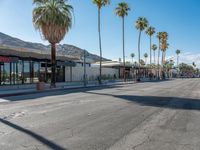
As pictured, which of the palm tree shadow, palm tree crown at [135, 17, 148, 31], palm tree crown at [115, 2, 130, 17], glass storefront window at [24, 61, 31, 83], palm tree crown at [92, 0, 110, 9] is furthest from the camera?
palm tree crown at [135, 17, 148, 31]

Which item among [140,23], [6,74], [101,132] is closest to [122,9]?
[140,23]

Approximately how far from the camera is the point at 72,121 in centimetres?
1061

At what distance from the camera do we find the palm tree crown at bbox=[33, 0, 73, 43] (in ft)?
116

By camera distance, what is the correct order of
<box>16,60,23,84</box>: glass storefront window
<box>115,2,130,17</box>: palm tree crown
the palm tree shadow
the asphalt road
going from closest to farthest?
the palm tree shadow, the asphalt road, <box>16,60,23,84</box>: glass storefront window, <box>115,2,130,17</box>: palm tree crown

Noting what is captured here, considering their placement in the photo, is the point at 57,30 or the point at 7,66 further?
the point at 7,66

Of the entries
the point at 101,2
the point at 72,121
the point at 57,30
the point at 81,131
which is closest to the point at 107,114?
the point at 72,121

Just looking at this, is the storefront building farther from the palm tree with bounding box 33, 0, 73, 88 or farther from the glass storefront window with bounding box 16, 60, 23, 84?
the palm tree with bounding box 33, 0, 73, 88

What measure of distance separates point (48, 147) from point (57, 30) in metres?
30.0

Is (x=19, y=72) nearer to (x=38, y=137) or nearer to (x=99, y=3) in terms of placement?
(x=99, y=3)

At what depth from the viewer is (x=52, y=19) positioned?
3522cm

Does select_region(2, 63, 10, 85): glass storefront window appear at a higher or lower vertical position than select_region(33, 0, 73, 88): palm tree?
lower

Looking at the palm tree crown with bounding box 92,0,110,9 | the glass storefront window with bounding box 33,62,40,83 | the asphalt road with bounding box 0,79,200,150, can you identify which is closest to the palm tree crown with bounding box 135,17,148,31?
the palm tree crown with bounding box 92,0,110,9

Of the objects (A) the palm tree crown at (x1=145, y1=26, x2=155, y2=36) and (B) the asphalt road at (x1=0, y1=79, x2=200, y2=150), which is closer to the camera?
(B) the asphalt road at (x1=0, y1=79, x2=200, y2=150)

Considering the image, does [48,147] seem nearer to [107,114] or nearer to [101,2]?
[107,114]
